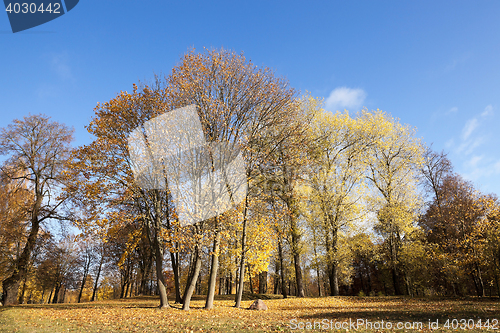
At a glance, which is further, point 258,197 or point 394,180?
point 394,180

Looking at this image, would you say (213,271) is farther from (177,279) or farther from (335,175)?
(335,175)

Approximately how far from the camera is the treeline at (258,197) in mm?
13766

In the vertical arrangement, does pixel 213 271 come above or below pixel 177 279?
above

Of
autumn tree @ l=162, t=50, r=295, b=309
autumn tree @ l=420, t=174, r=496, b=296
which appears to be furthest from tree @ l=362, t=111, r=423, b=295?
autumn tree @ l=162, t=50, r=295, b=309

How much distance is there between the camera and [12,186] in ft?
69.4

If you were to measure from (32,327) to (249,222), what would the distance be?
34.5 ft

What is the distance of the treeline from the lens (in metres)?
13.8

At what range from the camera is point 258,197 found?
54.9ft

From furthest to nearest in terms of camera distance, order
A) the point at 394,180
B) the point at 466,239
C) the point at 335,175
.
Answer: the point at 394,180
the point at 335,175
the point at 466,239

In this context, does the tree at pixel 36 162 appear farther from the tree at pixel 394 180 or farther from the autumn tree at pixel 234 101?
the tree at pixel 394 180

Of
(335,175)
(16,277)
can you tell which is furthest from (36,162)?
(335,175)

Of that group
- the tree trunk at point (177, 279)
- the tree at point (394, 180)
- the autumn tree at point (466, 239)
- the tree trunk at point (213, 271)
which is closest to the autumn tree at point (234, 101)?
the tree trunk at point (213, 271)

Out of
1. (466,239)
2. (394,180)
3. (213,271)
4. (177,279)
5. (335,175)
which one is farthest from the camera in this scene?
(394,180)

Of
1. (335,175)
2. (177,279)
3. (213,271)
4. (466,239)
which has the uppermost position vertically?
(335,175)
